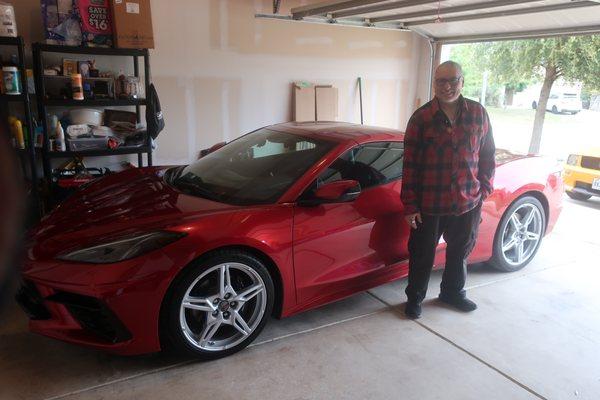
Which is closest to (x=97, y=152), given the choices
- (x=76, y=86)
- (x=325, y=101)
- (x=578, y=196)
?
(x=76, y=86)

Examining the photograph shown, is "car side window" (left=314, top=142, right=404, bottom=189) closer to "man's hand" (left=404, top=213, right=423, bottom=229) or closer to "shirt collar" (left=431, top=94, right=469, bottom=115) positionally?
"man's hand" (left=404, top=213, right=423, bottom=229)

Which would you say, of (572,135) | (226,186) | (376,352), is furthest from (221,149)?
(572,135)

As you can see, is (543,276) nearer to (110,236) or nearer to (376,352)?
(376,352)

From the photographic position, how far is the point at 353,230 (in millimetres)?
2922

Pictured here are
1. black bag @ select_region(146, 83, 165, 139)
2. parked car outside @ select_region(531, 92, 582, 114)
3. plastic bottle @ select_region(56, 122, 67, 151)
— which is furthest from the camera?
parked car outside @ select_region(531, 92, 582, 114)

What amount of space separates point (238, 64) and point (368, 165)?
3.59m

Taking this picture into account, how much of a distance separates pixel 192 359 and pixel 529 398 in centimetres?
176

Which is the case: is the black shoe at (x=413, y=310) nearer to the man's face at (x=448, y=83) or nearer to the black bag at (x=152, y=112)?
the man's face at (x=448, y=83)

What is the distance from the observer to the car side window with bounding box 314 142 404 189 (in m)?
2.98

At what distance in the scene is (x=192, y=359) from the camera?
2627 mm

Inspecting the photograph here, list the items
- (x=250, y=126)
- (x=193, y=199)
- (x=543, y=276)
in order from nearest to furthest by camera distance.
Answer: (x=193, y=199), (x=543, y=276), (x=250, y=126)

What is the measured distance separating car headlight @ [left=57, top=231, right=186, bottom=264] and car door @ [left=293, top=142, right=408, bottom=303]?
2.46ft

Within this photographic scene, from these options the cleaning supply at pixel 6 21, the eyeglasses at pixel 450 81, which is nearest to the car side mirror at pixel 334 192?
the eyeglasses at pixel 450 81

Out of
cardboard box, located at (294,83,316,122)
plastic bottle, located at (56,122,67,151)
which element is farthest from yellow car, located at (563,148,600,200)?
plastic bottle, located at (56,122,67,151)
